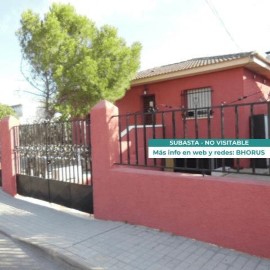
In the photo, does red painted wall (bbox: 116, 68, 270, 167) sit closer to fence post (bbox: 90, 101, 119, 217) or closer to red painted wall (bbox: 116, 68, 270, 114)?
red painted wall (bbox: 116, 68, 270, 114)

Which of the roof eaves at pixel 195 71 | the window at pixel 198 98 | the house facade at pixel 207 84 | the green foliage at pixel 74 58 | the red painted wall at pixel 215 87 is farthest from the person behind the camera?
the green foliage at pixel 74 58

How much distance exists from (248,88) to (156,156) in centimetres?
655

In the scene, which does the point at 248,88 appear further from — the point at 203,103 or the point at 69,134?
the point at 69,134

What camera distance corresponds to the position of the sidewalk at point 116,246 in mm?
3543

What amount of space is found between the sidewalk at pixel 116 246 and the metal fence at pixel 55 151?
0.99m

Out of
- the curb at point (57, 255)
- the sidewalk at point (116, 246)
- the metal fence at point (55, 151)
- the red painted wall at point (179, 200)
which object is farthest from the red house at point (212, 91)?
the curb at point (57, 255)

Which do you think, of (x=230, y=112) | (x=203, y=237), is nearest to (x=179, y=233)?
(x=203, y=237)

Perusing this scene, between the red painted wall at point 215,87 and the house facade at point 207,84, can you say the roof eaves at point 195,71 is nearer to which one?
the house facade at point 207,84

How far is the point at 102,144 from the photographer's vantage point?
533cm

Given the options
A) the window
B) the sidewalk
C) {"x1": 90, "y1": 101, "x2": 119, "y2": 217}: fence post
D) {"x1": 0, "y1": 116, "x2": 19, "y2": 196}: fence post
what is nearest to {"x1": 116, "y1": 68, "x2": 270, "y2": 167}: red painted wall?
the window

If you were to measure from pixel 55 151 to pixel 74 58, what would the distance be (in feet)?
18.2

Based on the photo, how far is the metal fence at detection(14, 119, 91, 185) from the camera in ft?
19.6

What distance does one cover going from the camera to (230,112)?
9.83m

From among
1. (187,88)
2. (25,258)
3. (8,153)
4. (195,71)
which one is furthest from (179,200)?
(187,88)
